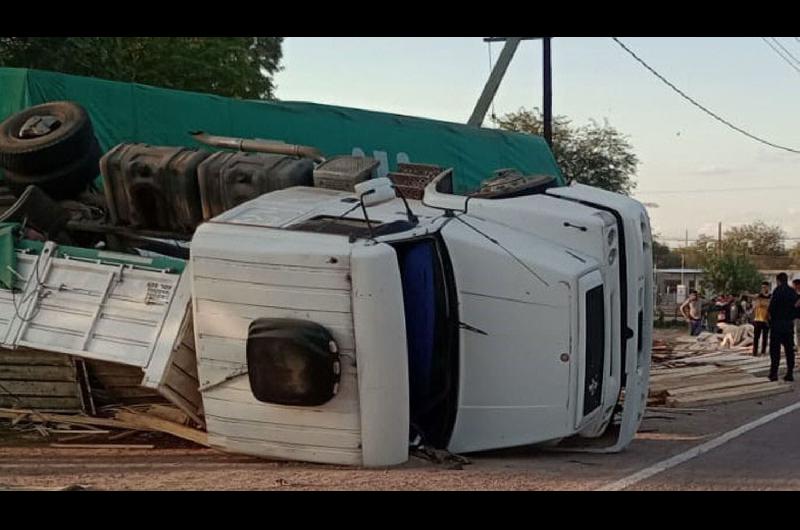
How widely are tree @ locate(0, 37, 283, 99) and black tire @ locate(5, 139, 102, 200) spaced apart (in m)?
8.56

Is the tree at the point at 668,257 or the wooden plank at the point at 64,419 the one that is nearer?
the wooden plank at the point at 64,419

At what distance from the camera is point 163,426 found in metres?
7.54

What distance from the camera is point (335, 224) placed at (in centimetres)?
696

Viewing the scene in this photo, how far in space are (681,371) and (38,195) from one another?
34.5 feet

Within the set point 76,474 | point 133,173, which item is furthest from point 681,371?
point 76,474

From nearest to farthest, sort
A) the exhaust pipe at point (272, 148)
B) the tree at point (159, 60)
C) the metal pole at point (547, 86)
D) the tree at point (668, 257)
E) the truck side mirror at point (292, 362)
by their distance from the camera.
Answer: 1. the truck side mirror at point (292, 362)
2. the exhaust pipe at point (272, 148)
3. the tree at point (159, 60)
4. the metal pole at point (547, 86)
5. the tree at point (668, 257)

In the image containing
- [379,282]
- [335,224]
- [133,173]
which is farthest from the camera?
[133,173]

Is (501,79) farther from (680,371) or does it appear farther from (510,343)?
(510,343)

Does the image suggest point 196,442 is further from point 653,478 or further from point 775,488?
point 775,488

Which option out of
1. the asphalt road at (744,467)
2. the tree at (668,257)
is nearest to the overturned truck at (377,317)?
the asphalt road at (744,467)

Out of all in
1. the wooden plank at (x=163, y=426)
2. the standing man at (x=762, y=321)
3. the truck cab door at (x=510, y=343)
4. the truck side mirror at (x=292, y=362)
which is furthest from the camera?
the standing man at (x=762, y=321)

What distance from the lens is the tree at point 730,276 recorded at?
45.9 meters

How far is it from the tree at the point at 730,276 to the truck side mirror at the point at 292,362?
136 feet

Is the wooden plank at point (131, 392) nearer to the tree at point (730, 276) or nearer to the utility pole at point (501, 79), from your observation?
the utility pole at point (501, 79)
